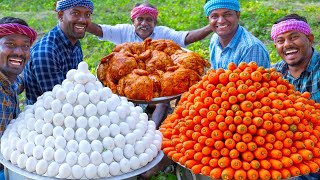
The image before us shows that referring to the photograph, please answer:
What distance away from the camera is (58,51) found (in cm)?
387

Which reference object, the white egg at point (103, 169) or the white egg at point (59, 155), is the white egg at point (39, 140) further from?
the white egg at point (103, 169)

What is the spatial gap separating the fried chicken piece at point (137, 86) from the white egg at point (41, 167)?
1314 mm

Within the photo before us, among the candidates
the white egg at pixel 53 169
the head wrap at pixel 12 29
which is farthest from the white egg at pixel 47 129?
the head wrap at pixel 12 29

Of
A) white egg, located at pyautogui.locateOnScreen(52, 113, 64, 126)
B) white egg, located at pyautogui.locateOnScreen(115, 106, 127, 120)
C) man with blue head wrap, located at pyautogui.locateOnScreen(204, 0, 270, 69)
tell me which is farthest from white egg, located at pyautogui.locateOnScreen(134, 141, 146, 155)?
man with blue head wrap, located at pyautogui.locateOnScreen(204, 0, 270, 69)

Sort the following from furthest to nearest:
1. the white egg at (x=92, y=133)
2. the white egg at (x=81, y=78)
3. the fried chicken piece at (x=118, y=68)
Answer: the fried chicken piece at (x=118, y=68) → the white egg at (x=81, y=78) → the white egg at (x=92, y=133)

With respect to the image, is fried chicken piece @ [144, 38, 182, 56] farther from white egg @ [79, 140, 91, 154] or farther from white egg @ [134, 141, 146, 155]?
white egg @ [79, 140, 91, 154]

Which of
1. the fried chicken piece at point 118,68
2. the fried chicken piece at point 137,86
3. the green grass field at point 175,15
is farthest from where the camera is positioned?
the green grass field at point 175,15

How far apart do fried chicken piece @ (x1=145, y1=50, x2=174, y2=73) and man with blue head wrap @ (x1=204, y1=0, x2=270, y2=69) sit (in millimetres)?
654

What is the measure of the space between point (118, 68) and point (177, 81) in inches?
22.8

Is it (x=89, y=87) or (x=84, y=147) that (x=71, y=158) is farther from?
(x=89, y=87)

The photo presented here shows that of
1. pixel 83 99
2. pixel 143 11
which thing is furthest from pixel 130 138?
pixel 143 11

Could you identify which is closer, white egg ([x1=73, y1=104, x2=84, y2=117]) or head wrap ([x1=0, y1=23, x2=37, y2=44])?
white egg ([x1=73, y1=104, x2=84, y2=117])

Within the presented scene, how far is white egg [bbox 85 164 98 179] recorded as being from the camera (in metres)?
2.56

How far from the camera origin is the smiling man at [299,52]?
3547 mm
